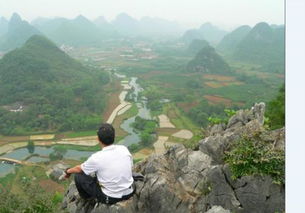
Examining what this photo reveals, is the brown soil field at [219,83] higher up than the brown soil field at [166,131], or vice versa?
the brown soil field at [166,131]

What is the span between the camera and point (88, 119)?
31.3 metres

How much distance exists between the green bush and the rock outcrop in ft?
0.18

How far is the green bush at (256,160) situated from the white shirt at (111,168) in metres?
1.03

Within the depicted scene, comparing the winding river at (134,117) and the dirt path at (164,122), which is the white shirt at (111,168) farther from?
the dirt path at (164,122)

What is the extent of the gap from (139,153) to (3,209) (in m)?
19.6

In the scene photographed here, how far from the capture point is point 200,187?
3.34m

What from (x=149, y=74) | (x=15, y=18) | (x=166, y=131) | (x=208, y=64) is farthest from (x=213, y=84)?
(x=15, y=18)

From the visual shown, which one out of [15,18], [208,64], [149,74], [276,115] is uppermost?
[15,18]

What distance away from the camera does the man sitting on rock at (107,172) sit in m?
2.66

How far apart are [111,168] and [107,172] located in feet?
0.16

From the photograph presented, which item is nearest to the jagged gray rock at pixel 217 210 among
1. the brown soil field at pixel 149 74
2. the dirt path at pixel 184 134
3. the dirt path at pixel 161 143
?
the dirt path at pixel 161 143

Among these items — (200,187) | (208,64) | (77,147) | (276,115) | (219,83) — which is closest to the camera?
(200,187)

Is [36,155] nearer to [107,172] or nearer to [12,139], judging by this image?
[12,139]

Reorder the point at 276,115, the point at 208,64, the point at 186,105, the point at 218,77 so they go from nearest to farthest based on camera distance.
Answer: the point at 276,115
the point at 186,105
the point at 218,77
the point at 208,64
